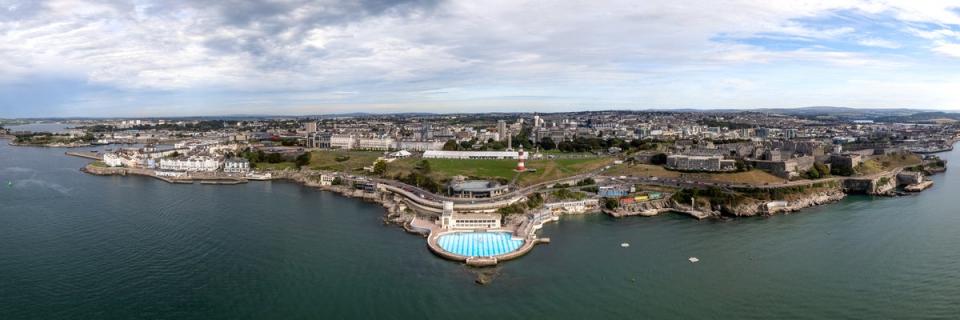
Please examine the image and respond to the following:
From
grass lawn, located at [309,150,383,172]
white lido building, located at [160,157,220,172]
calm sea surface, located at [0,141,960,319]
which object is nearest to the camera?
calm sea surface, located at [0,141,960,319]

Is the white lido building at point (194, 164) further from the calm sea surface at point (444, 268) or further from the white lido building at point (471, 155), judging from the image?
the white lido building at point (471, 155)

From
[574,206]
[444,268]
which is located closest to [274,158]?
[574,206]

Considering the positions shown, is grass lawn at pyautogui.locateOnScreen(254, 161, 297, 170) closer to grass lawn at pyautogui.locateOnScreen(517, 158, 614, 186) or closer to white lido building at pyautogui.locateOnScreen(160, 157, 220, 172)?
white lido building at pyautogui.locateOnScreen(160, 157, 220, 172)

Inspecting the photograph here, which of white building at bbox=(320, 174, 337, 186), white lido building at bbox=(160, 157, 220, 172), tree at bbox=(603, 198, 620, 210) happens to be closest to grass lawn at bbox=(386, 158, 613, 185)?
white building at bbox=(320, 174, 337, 186)

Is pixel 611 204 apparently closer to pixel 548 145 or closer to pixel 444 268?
pixel 444 268

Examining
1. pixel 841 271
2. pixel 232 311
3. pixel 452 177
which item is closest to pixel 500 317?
pixel 232 311

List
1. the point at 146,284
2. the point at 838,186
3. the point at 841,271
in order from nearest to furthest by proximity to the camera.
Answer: the point at 146,284 < the point at 841,271 < the point at 838,186

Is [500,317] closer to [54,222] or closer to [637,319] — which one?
[637,319]
